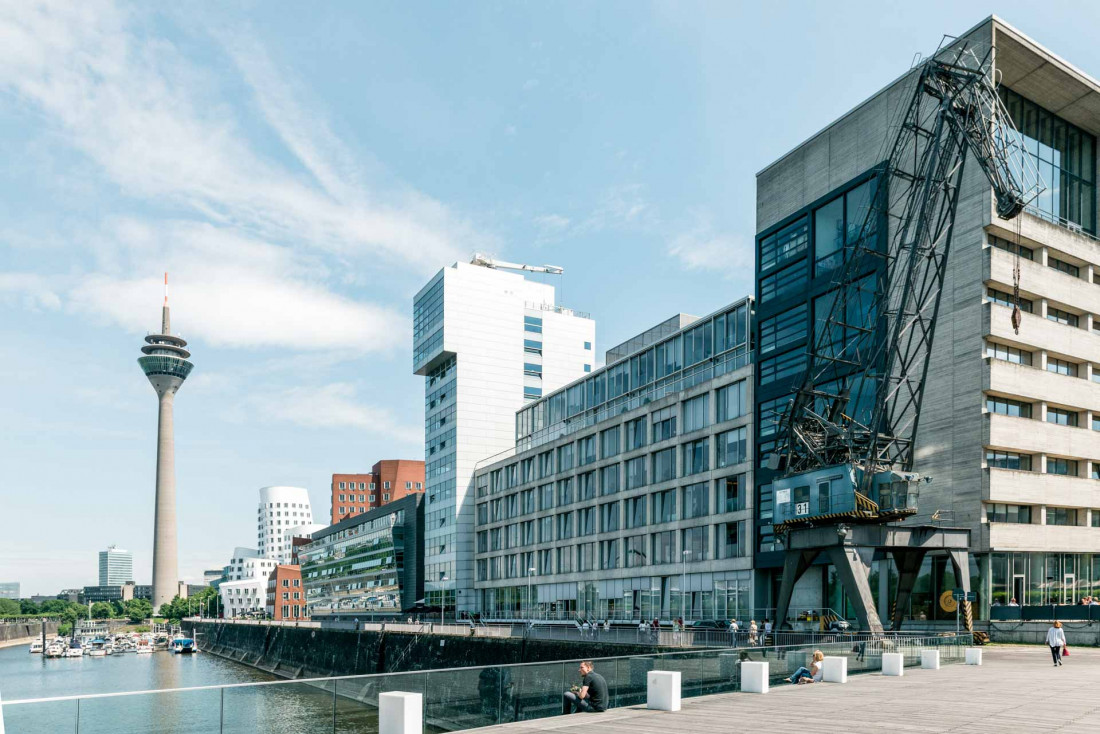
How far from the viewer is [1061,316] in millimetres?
61812

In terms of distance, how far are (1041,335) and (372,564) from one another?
3917 inches

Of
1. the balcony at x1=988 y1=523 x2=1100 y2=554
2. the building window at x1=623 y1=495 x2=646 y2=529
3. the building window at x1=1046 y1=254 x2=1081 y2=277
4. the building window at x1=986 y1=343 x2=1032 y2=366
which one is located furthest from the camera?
the building window at x1=623 y1=495 x2=646 y2=529

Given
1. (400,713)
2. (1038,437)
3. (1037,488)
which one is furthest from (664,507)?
(400,713)

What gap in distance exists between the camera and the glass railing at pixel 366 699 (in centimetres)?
1405

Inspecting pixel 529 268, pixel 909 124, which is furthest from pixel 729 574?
pixel 529 268

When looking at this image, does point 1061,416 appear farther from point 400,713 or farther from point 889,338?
point 400,713

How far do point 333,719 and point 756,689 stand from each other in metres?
12.4

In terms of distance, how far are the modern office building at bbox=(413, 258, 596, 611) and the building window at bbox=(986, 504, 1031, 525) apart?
221 feet

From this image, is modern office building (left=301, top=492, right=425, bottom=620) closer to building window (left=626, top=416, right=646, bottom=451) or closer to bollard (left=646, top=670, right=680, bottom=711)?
building window (left=626, top=416, right=646, bottom=451)

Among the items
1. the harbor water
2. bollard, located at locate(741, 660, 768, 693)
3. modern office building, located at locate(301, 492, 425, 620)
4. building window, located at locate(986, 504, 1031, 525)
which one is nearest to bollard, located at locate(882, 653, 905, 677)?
bollard, located at locate(741, 660, 768, 693)

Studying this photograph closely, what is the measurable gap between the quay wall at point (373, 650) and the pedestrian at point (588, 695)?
69.3 feet

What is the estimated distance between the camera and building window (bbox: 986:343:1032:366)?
56.2m

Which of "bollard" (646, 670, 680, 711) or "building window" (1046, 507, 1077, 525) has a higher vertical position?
"building window" (1046, 507, 1077, 525)

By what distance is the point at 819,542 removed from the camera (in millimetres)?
48781
